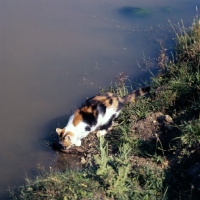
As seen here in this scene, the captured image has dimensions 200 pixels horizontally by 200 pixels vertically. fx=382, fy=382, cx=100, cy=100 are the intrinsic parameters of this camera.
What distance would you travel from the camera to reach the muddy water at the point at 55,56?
595 cm

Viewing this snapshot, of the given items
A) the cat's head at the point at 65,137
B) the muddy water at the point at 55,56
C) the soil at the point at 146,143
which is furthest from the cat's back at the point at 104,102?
the muddy water at the point at 55,56

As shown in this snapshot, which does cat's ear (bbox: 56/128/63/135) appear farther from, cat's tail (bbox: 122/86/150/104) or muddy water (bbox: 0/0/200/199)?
cat's tail (bbox: 122/86/150/104)

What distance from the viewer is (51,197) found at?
423 centimetres

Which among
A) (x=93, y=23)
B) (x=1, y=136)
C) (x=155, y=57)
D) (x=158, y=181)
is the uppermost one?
(x=93, y=23)

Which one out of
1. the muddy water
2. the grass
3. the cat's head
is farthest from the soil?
the muddy water

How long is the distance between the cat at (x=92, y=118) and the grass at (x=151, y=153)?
0.58ft

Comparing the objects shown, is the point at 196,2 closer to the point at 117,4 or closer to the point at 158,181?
the point at 117,4

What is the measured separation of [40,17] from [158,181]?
5.65 m

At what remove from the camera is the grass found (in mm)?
4172

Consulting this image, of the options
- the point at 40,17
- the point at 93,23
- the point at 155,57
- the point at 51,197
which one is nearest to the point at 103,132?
the point at 51,197

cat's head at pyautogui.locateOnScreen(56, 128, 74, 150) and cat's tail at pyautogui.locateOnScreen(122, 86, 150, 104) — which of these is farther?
cat's tail at pyautogui.locateOnScreen(122, 86, 150, 104)

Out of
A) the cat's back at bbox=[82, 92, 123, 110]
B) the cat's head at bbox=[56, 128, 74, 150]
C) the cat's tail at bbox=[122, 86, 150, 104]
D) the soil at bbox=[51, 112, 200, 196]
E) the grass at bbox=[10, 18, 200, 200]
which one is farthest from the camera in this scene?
the cat's tail at bbox=[122, 86, 150, 104]

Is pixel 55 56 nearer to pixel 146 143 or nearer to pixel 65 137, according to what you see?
pixel 65 137

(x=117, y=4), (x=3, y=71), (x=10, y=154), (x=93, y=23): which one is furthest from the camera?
(x=117, y=4)
